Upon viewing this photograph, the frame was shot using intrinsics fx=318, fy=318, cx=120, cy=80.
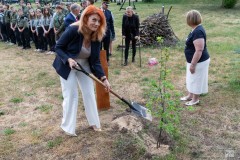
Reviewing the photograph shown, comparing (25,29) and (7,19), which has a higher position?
(7,19)

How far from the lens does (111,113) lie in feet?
19.0

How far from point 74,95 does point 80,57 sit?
21.1 inches

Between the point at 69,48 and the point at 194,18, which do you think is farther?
the point at 194,18

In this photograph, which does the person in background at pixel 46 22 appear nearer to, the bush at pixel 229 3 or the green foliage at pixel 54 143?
Answer: the green foliage at pixel 54 143

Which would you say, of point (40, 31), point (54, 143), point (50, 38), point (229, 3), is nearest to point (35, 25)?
point (40, 31)

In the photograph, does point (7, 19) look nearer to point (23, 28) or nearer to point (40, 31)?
point (23, 28)

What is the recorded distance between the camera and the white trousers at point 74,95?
4413mm

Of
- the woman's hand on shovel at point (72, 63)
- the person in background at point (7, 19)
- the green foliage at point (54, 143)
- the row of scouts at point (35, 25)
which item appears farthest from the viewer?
the person in background at point (7, 19)

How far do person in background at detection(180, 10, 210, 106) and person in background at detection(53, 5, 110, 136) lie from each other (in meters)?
1.94

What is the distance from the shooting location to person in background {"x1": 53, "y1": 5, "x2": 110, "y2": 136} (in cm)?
405

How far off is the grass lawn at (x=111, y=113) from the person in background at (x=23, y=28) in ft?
4.81

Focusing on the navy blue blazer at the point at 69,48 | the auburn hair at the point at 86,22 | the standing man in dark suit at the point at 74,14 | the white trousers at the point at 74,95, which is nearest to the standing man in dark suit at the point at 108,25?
the standing man in dark suit at the point at 74,14

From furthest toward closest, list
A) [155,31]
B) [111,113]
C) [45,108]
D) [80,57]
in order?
[155,31], [45,108], [111,113], [80,57]

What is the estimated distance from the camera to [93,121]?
487cm
